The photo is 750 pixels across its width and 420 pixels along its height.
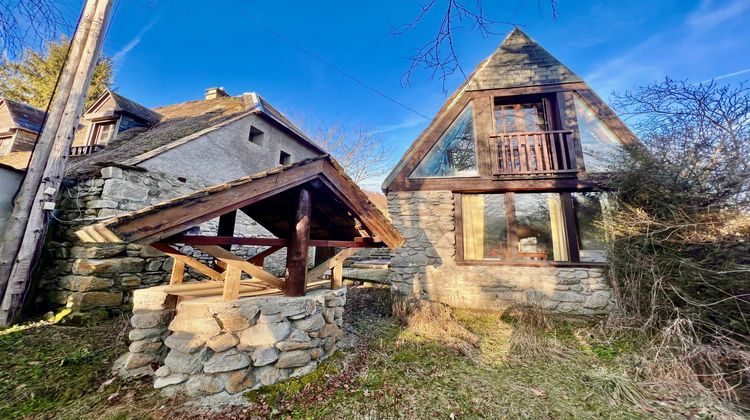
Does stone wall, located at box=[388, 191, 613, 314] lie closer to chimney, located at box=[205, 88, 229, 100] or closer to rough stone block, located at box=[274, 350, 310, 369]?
rough stone block, located at box=[274, 350, 310, 369]

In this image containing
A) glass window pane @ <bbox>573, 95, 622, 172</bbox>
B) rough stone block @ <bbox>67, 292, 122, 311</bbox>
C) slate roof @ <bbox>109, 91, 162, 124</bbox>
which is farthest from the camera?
slate roof @ <bbox>109, 91, 162, 124</bbox>

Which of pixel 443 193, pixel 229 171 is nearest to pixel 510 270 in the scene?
pixel 443 193

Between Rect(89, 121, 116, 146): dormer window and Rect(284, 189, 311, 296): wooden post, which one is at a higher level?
Rect(89, 121, 116, 146): dormer window

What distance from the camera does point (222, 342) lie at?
238 cm

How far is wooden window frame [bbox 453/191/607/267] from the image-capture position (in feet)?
17.7

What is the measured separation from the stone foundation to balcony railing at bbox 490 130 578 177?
5215mm

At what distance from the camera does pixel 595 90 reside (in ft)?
19.7

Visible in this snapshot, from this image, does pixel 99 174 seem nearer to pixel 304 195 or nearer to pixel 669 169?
pixel 304 195

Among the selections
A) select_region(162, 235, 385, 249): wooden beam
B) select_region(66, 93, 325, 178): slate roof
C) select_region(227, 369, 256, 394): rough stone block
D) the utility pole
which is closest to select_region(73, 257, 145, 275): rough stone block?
the utility pole

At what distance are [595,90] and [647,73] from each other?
1373 millimetres

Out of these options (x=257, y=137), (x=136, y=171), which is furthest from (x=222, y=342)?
(x=257, y=137)

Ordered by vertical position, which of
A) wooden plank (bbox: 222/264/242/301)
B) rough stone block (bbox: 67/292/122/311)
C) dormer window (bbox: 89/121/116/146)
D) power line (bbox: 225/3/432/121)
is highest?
power line (bbox: 225/3/432/121)

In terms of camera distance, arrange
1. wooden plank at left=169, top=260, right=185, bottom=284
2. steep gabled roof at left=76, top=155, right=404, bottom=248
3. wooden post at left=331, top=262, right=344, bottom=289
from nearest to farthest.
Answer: steep gabled roof at left=76, top=155, right=404, bottom=248 < wooden plank at left=169, top=260, right=185, bottom=284 < wooden post at left=331, top=262, right=344, bottom=289

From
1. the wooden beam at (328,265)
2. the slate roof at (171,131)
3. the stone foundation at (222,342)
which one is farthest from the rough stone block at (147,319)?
the slate roof at (171,131)
